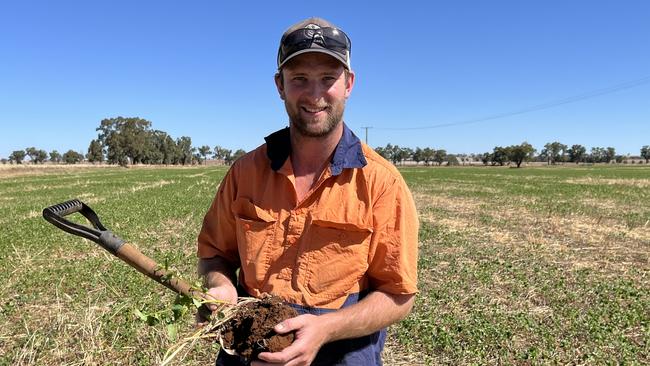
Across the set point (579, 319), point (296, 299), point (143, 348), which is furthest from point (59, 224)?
point (579, 319)

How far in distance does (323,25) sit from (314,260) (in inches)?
43.3

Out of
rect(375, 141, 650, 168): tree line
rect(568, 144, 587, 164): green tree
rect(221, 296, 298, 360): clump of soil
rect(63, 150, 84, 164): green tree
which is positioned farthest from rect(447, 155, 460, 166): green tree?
rect(221, 296, 298, 360): clump of soil

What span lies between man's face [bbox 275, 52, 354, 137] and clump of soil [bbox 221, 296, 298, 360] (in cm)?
82

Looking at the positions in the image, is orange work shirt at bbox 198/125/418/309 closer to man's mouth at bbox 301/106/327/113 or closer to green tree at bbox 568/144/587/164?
man's mouth at bbox 301/106/327/113

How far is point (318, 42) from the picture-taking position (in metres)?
2.15

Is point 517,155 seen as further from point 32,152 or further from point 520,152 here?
point 32,152

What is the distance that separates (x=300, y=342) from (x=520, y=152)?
489 feet

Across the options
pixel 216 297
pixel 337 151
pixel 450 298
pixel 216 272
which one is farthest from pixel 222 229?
pixel 450 298

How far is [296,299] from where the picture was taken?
2143mm

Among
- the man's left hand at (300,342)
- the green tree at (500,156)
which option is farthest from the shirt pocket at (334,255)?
the green tree at (500,156)

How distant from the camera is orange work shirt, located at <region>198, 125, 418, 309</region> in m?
2.16

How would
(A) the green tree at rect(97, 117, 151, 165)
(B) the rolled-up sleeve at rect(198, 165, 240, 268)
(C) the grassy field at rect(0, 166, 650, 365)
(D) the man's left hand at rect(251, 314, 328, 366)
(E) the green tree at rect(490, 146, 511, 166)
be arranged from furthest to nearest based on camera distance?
(E) the green tree at rect(490, 146, 511, 166) < (A) the green tree at rect(97, 117, 151, 165) < (C) the grassy field at rect(0, 166, 650, 365) < (B) the rolled-up sleeve at rect(198, 165, 240, 268) < (D) the man's left hand at rect(251, 314, 328, 366)

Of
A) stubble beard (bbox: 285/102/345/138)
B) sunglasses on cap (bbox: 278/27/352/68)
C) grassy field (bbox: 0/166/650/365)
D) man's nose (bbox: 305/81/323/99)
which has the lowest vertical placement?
grassy field (bbox: 0/166/650/365)

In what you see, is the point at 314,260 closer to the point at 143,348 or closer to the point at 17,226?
the point at 143,348
